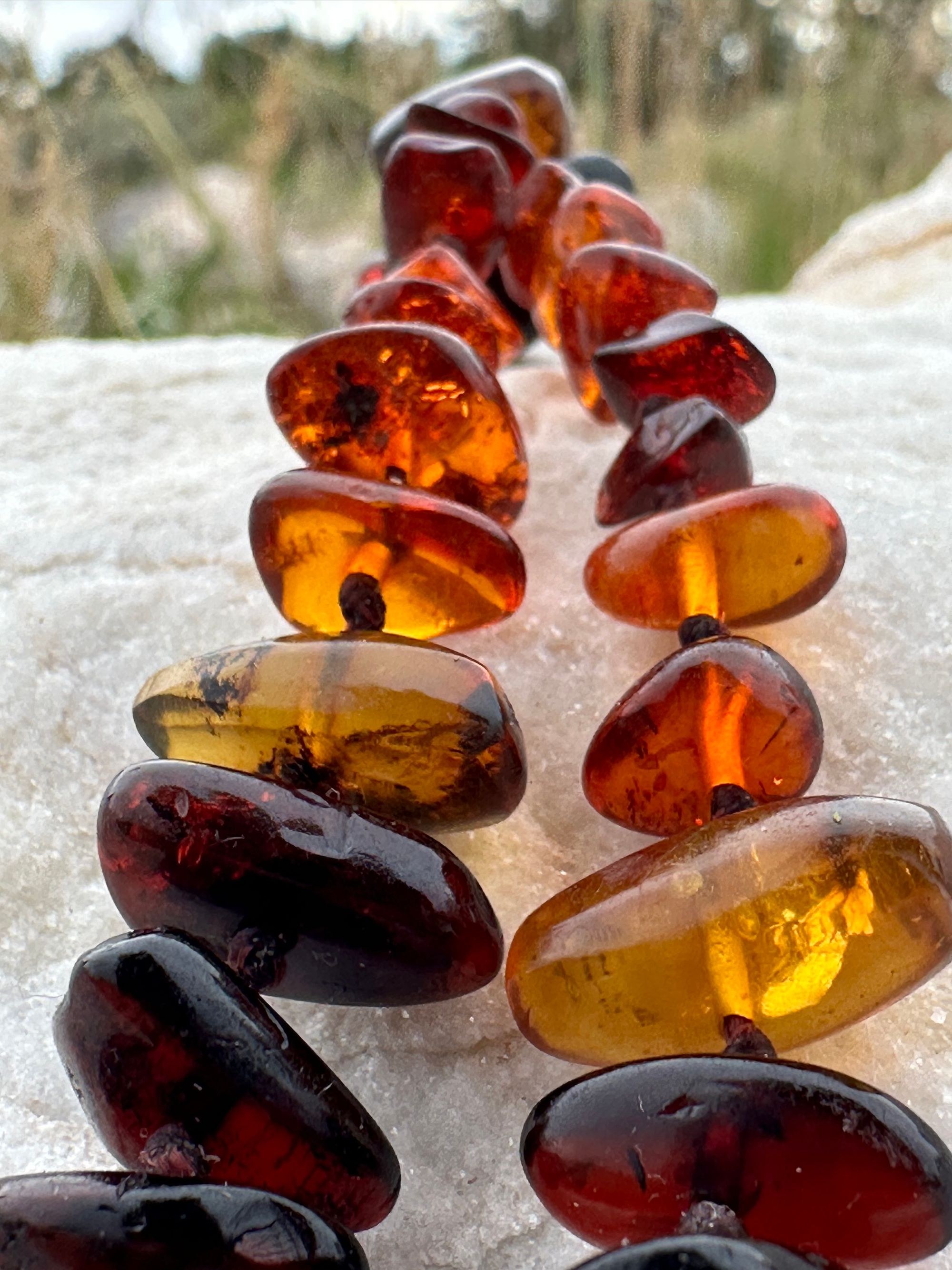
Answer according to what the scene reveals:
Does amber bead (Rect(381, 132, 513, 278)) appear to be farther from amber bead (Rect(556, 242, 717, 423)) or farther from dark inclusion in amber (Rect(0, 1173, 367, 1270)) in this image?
dark inclusion in amber (Rect(0, 1173, 367, 1270))

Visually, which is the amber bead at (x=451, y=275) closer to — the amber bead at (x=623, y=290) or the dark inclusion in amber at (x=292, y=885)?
the amber bead at (x=623, y=290)

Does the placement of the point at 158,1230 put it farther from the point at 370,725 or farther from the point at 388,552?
the point at 388,552

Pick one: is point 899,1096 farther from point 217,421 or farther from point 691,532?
point 217,421

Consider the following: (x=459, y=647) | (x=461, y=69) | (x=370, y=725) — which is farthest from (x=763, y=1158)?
(x=461, y=69)

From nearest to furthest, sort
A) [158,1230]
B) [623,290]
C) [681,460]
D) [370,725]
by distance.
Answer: [158,1230], [370,725], [681,460], [623,290]

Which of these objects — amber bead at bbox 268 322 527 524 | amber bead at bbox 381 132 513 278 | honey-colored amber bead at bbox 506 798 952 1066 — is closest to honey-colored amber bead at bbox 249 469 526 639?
amber bead at bbox 268 322 527 524

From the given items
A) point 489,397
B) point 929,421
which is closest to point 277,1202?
point 489,397
